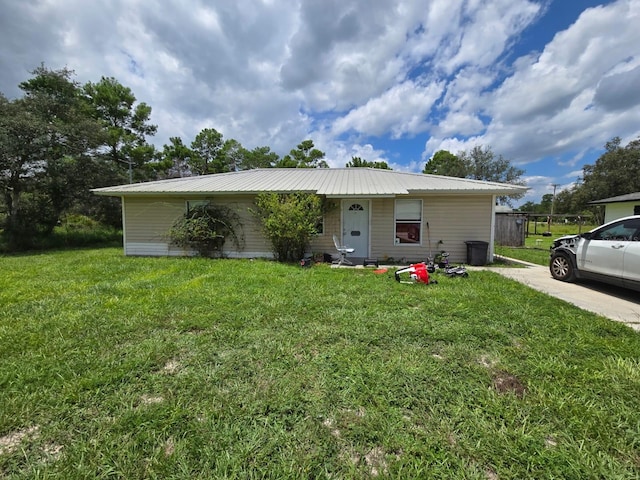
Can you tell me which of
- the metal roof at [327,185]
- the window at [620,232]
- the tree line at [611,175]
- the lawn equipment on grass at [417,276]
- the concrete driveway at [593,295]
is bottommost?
the concrete driveway at [593,295]

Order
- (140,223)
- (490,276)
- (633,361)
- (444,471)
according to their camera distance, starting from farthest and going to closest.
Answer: (140,223), (490,276), (633,361), (444,471)

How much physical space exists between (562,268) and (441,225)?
3.31 m

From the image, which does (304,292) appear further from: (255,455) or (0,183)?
(0,183)

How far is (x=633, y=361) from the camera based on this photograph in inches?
112

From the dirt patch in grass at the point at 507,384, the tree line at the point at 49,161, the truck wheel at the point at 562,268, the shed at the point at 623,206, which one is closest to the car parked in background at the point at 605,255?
the truck wheel at the point at 562,268

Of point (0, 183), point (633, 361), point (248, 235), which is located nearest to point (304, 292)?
point (633, 361)

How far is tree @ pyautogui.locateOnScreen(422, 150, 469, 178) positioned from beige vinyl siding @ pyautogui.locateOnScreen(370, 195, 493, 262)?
25733 mm

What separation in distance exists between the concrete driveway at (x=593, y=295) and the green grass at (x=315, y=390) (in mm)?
532

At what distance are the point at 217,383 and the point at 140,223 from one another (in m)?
9.75

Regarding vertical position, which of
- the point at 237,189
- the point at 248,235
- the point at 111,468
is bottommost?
the point at 111,468

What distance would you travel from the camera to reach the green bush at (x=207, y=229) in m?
9.18

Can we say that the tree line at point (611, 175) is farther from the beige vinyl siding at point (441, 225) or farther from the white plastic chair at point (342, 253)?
the white plastic chair at point (342, 253)

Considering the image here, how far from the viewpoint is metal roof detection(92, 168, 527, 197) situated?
8.27m

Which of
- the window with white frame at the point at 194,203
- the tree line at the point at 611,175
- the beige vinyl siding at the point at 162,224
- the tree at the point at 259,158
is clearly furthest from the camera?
the tree at the point at 259,158
